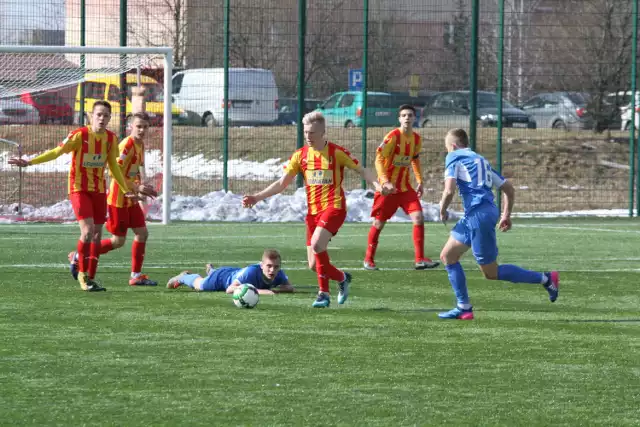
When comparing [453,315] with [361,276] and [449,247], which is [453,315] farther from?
[361,276]

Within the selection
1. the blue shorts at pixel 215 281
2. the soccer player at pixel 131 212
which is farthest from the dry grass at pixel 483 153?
the blue shorts at pixel 215 281

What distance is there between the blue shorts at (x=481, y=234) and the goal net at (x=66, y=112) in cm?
1040

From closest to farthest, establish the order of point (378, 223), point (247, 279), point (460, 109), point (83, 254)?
point (247, 279) → point (83, 254) → point (378, 223) → point (460, 109)

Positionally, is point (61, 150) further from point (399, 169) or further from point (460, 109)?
point (460, 109)

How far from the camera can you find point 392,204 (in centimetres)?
1366

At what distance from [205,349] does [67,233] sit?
33.2ft

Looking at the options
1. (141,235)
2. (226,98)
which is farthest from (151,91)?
(141,235)

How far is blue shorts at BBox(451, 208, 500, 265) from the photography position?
30.3 feet

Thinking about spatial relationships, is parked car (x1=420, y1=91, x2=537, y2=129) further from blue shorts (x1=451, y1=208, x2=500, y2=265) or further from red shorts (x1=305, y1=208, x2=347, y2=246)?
blue shorts (x1=451, y1=208, x2=500, y2=265)

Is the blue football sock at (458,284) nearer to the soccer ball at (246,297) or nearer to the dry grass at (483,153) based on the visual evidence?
the soccer ball at (246,297)

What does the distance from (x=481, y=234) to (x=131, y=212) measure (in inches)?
151

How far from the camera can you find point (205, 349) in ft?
25.3

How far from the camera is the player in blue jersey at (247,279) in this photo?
10.4m

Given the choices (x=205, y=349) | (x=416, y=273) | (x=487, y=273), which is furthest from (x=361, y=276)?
(x=205, y=349)
